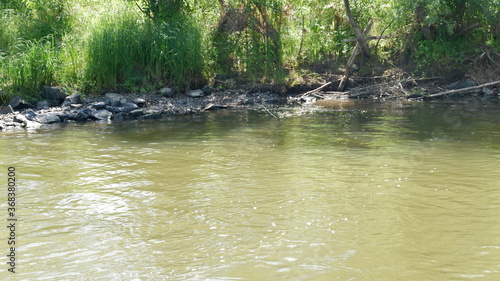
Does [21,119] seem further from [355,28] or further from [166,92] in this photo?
[355,28]

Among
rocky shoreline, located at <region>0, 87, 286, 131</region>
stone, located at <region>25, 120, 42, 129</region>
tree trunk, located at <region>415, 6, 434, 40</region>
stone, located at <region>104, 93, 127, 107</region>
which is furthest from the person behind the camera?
tree trunk, located at <region>415, 6, 434, 40</region>

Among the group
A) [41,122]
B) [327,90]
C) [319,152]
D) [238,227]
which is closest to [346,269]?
[238,227]

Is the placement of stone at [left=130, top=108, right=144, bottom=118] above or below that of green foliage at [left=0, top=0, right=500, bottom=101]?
below

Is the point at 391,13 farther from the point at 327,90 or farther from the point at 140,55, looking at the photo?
the point at 140,55

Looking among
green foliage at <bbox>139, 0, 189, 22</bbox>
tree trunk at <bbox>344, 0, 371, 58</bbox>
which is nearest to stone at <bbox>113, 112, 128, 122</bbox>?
green foliage at <bbox>139, 0, 189, 22</bbox>

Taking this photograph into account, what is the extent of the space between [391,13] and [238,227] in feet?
39.0

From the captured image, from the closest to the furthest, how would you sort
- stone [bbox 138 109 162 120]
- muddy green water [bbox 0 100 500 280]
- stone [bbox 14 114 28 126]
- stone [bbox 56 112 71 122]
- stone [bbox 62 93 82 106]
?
muddy green water [bbox 0 100 500 280]
stone [bbox 14 114 28 126]
stone [bbox 56 112 71 122]
stone [bbox 138 109 162 120]
stone [bbox 62 93 82 106]

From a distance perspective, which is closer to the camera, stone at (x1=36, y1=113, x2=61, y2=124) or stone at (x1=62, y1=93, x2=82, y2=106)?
stone at (x1=36, y1=113, x2=61, y2=124)

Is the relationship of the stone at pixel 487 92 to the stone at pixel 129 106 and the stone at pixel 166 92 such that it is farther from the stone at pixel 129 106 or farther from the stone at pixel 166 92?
the stone at pixel 129 106

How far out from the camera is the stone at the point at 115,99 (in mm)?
13383

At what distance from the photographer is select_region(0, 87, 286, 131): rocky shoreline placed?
1219cm

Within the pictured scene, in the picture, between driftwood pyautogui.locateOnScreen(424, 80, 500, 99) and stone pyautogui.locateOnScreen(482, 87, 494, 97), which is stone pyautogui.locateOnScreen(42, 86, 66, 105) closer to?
driftwood pyautogui.locateOnScreen(424, 80, 500, 99)

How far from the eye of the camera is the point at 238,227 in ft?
16.7

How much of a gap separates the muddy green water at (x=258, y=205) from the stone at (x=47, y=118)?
5.46 ft
